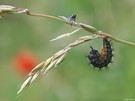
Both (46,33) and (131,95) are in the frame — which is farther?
(46,33)

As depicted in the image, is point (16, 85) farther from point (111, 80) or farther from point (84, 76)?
point (111, 80)

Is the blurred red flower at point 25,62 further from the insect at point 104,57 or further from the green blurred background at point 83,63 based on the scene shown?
the insect at point 104,57

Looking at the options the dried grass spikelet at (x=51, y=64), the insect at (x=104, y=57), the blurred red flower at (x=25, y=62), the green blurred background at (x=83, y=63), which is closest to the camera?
the dried grass spikelet at (x=51, y=64)

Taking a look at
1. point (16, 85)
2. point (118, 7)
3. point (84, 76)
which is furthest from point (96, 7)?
point (16, 85)

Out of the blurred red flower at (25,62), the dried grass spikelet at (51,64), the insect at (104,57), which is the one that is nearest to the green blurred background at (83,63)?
the blurred red flower at (25,62)

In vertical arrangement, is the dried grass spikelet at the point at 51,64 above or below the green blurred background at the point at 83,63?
above

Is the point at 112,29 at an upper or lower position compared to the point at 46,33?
upper

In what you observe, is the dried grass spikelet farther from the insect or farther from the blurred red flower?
the blurred red flower

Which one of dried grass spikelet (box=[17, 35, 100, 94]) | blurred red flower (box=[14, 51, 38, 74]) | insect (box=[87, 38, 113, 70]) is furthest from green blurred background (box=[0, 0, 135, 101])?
dried grass spikelet (box=[17, 35, 100, 94])
